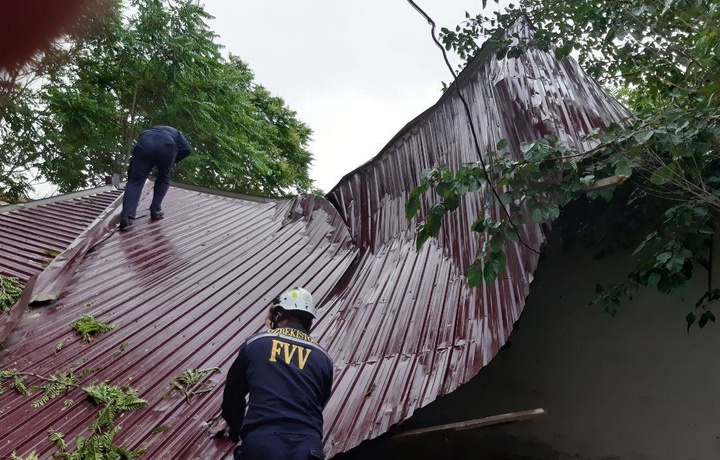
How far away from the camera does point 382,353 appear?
11.4 feet

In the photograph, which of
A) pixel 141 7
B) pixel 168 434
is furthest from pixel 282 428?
pixel 141 7

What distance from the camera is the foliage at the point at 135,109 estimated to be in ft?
42.1

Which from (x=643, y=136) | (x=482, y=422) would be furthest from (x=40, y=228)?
(x=643, y=136)

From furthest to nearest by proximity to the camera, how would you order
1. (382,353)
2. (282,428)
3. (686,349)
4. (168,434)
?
(686,349) < (382,353) < (168,434) < (282,428)

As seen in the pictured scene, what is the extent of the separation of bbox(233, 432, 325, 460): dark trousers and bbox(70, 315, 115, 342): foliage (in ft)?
6.47

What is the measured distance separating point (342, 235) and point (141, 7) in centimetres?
1100

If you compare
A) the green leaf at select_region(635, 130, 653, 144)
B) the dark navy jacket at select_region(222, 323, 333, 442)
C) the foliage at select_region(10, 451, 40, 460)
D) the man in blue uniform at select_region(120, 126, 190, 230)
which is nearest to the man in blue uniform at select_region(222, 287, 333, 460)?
the dark navy jacket at select_region(222, 323, 333, 442)

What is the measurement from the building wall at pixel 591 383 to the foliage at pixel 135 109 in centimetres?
1110

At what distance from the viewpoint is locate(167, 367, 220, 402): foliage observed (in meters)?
3.29

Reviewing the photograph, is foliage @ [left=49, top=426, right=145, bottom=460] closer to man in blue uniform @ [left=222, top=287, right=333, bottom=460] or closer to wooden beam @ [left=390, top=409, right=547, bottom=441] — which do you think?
man in blue uniform @ [left=222, top=287, right=333, bottom=460]

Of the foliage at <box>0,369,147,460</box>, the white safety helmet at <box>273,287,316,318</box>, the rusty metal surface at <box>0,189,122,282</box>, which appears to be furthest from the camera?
the rusty metal surface at <box>0,189,122,282</box>

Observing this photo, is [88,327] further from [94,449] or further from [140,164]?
[140,164]

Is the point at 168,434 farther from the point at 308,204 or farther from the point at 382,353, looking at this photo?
the point at 308,204

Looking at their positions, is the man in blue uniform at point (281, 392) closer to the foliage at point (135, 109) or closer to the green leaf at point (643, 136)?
the green leaf at point (643, 136)
